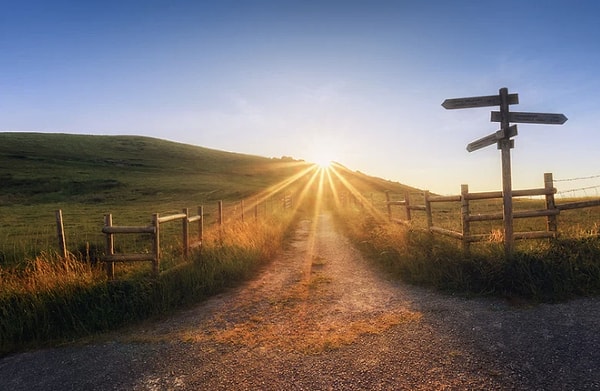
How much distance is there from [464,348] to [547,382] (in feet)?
3.28

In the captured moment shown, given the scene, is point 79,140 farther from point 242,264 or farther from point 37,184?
point 242,264

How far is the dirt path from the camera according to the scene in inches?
162

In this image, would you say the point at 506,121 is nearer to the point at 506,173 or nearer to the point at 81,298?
the point at 506,173

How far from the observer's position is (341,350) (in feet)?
16.0

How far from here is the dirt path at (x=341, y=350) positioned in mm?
4113

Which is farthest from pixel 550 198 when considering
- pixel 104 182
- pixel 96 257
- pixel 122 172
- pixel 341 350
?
pixel 122 172

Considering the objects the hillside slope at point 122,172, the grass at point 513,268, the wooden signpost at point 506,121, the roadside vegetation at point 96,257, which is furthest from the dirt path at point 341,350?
the hillside slope at point 122,172

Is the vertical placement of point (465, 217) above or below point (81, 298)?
above

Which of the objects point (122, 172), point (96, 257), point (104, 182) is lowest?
point (96, 257)

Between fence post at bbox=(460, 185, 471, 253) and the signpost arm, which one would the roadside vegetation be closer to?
fence post at bbox=(460, 185, 471, 253)

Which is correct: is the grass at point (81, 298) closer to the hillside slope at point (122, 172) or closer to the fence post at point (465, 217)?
the fence post at point (465, 217)

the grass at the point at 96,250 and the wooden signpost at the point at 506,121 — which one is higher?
the wooden signpost at the point at 506,121

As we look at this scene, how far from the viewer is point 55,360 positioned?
16.7 ft

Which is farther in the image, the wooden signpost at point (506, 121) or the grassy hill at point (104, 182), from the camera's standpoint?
the grassy hill at point (104, 182)
